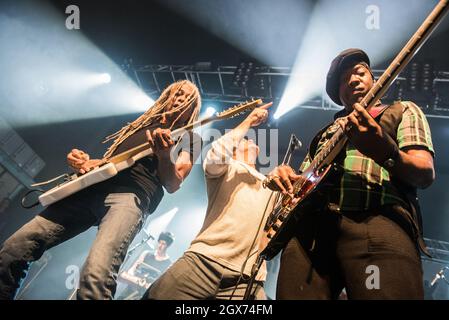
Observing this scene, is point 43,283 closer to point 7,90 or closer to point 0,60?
point 7,90

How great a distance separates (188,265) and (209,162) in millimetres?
1123

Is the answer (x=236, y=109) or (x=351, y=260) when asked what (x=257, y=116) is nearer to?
(x=236, y=109)

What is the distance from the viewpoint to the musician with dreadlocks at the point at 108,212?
218cm

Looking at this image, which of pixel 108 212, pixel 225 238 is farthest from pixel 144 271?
pixel 108 212

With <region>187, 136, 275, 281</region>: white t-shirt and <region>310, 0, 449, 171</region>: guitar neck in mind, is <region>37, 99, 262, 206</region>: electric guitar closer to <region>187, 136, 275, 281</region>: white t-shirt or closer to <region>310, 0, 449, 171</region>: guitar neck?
<region>187, 136, 275, 281</region>: white t-shirt

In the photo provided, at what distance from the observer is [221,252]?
2666 mm

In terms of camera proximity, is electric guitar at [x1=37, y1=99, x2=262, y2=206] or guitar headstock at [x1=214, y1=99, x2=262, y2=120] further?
guitar headstock at [x1=214, y1=99, x2=262, y2=120]

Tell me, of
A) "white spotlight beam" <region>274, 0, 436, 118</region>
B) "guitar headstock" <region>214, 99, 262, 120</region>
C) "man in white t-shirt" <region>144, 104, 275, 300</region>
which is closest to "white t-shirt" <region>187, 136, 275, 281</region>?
"man in white t-shirt" <region>144, 104, 275, 300</region>

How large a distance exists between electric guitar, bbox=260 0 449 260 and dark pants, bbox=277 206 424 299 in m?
0.09

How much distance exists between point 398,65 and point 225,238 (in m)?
1.83

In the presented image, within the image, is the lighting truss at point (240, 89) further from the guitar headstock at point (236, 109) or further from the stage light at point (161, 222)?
the stage light at point (161, 222)

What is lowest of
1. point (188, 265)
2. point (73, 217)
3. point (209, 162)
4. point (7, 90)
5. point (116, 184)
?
point (188, 265)

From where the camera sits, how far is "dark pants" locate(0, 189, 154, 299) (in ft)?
6.90
